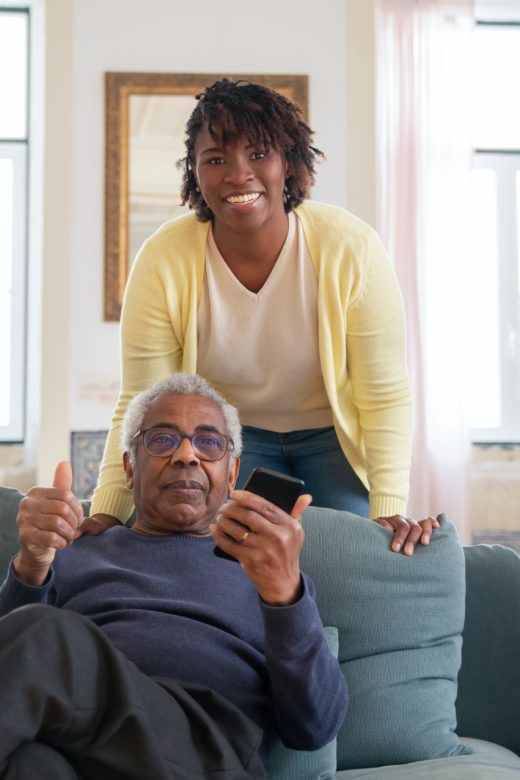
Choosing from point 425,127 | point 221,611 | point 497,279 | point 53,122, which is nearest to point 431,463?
point 497,279

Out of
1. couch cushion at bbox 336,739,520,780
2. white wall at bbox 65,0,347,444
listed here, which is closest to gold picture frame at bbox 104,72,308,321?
white wall at bbox 65,0,347,444

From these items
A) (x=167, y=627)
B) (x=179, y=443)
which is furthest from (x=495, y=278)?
(x=167, y=627)

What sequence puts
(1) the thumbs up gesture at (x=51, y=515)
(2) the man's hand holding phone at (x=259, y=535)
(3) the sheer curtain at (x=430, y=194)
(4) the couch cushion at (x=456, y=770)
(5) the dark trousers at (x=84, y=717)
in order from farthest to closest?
1. (3) the sheer curtain at (x=430, y=194)
2. (4) the couch cushion at (x=456, y=770)
3. (1) the thumbs up gesture at (x=51, y=515)
4. (2) the man's hand holding phone at (x=259, y=535)
5. (5) the dark trousers at (x=84, y=717)

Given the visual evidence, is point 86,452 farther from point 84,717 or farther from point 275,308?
point 84,717

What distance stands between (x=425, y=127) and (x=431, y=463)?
1682 millimetres

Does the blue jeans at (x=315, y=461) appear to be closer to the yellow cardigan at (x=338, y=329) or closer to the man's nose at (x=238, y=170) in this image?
the yellow cardigan at (x=338, y=329)

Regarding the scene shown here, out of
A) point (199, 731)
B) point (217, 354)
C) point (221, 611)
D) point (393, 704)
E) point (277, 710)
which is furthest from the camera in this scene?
point (217, 354)

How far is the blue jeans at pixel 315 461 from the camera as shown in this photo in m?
2.36

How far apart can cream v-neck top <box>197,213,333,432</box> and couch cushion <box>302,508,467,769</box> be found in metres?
0.37

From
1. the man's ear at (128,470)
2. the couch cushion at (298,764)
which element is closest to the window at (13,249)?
the man's ear at (128,470)

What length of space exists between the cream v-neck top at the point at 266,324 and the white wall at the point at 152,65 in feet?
8.98

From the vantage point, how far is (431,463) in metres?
5.16

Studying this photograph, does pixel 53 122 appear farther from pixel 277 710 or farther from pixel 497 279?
pixel 277 710

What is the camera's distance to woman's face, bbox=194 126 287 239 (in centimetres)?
213
